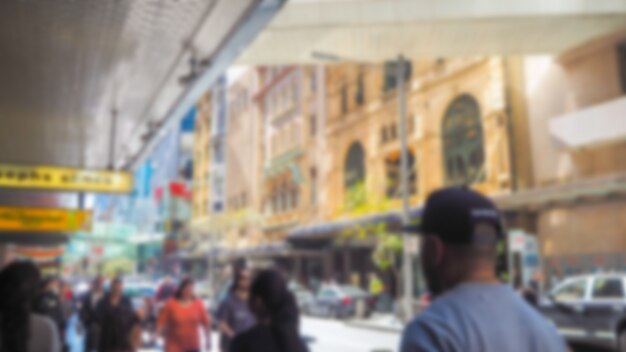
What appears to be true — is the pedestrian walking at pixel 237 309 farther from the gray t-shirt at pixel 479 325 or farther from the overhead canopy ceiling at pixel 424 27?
the overhead canopy ceiling at pixel 424 27

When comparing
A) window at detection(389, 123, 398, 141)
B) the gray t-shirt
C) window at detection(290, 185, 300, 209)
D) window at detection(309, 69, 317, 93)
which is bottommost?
the gray t-shirt

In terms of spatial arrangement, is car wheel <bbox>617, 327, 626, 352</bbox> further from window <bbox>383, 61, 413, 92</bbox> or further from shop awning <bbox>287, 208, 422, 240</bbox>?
window <bbox>383, 61, 413, 92</bbox>

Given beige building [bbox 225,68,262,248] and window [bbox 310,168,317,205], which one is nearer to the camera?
window [bbox 310,168,317,205]

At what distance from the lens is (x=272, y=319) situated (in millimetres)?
3617

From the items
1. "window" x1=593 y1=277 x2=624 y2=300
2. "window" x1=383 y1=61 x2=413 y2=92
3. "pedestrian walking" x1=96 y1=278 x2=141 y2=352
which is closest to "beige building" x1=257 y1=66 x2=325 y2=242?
"window" x1=383 y1=61 x2=413 y2=92

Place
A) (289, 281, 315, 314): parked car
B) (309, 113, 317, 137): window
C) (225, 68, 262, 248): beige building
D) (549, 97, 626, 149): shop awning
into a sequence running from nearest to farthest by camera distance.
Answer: (549, 97, 626, 149): shop awning < (289, 281, 315, 314): parked car < (309, 113, 317, 137): window < (225, 68, 262, 248): beige building

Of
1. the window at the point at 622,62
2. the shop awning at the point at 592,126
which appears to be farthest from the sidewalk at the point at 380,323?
the window at the point at 622,62

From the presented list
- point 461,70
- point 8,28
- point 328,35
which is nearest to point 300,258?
point 461,70

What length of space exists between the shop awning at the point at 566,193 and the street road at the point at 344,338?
6.64 metres

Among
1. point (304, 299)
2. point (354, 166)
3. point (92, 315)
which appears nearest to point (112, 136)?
point (92, 315)

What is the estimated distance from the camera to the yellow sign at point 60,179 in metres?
8.78

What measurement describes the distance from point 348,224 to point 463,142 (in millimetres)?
7141

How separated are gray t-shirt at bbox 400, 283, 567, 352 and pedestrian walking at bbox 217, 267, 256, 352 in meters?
5.96

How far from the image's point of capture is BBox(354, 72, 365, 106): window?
3666 centimetres
